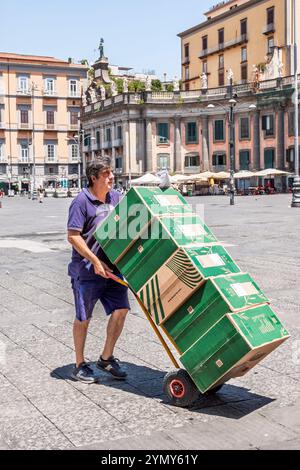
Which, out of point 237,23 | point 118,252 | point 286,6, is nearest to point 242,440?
point 118,252

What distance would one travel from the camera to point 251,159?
61125mm

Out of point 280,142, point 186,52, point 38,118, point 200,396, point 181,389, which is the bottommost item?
point 200,396

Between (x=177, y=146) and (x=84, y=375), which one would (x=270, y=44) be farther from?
(x=84, y=375)

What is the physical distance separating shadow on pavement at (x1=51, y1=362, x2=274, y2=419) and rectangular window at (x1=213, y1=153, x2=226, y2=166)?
59.9m

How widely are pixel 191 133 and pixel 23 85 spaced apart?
94.4 ft

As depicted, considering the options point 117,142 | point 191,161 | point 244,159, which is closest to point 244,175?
point 244,159

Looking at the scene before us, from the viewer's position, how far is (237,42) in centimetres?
6838

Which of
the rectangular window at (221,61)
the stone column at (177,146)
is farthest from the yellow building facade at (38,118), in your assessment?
the rectangular window at (221,61)

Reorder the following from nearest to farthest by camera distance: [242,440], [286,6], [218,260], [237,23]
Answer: [242,440]
[218,260]
[286,6]
[237,23]

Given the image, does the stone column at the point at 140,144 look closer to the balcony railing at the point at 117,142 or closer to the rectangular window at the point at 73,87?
the balcony railing at the point at 117,142

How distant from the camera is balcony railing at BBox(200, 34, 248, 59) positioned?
67.4 m

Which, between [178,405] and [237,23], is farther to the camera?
[237,23]
